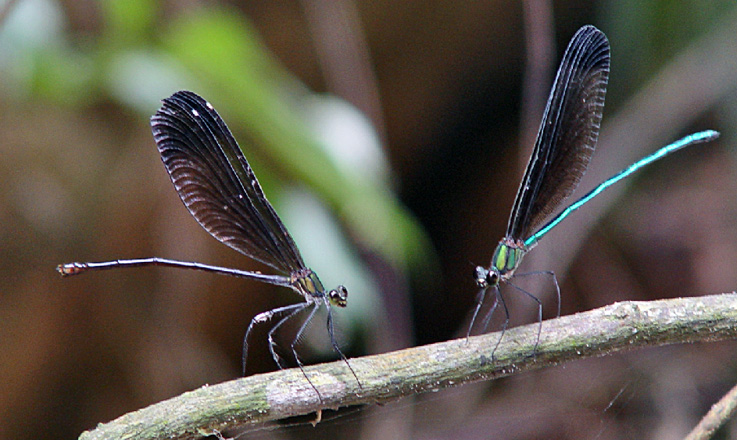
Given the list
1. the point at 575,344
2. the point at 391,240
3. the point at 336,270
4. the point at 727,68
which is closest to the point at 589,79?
the point at 575,344

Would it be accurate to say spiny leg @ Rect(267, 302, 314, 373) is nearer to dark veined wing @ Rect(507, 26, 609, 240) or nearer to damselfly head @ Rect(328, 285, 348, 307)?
damselfly head @ Rect(328, 285, 348, 307)

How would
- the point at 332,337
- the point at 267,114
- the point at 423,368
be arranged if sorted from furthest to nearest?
the point at 267,114
the point at 332,337
the point at 423,368

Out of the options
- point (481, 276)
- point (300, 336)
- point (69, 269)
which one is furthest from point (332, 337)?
point (69, 269)

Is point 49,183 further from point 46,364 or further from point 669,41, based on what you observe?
point 669,41

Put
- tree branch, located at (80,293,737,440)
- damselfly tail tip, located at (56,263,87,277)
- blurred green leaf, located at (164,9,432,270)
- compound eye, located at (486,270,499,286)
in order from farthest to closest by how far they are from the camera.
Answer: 1. blurred green leaf, located at (164,9,432,270)
2. compound eye, located at (486,270,499,286)
3. damselfly tail tip, located at (56,263,87,277)
4. tree branch, located at (80,293,737,440)

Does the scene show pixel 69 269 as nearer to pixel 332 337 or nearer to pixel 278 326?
pixel 278 326

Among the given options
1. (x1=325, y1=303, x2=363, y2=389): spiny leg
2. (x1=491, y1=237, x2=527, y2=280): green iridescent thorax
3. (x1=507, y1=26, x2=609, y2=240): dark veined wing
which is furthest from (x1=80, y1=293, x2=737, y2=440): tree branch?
(x1=507, y1=26, x2=609, y2=240): dark veined wing
